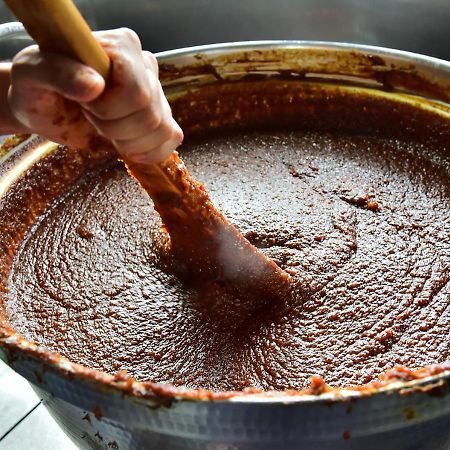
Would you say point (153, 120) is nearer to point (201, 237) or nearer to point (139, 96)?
point (139, 96)

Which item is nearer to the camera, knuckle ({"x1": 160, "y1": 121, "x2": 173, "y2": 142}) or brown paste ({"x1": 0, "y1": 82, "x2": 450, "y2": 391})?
knuckle ({"x1": 160, "y1": 121, "x2": 173, "y2": 142})

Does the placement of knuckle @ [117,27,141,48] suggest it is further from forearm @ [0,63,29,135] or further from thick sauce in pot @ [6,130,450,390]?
thick sauce in pot @ [6,130,450,390]

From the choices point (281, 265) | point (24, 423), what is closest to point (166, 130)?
point (281, 265)

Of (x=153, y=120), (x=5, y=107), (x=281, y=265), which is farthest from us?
(x=281, y=265)

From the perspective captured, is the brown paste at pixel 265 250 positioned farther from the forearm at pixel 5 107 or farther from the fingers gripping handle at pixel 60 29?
the fingers gripping handle at pixel 60 29

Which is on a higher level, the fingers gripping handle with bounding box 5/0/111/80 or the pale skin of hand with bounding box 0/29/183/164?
the fingers gripping handle with bounding box 5/0/111/80

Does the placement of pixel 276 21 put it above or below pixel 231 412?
above

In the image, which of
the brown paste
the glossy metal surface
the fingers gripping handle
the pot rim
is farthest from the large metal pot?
the glossy metal surface
